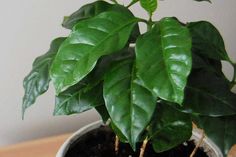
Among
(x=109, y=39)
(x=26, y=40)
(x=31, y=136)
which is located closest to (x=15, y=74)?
(x=26, y=40)

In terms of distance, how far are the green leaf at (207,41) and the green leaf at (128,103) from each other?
0.14 meters

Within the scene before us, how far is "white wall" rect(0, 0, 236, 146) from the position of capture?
91 centimetres

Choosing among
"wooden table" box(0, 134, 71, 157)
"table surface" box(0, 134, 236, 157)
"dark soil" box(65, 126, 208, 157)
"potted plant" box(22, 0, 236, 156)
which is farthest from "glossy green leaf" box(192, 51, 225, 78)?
"wooden table" box(0, 134, 71, 157)

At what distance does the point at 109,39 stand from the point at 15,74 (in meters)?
0.56

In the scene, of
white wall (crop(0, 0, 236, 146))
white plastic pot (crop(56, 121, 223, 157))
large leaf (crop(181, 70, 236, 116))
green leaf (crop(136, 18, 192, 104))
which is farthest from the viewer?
white wall (crop(0, 0, 236, 146))

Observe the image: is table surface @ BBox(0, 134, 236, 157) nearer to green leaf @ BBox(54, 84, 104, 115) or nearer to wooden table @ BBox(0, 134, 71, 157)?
wooden table @ BBox(0, 134, 71, 157)

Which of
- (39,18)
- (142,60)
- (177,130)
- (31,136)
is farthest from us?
(31,136)

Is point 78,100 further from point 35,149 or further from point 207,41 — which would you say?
point 35,149

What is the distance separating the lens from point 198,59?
54 cm

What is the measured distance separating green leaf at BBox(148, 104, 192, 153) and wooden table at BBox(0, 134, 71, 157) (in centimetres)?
41

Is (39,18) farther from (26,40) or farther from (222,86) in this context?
(222,86)

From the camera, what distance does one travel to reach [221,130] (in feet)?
1.75

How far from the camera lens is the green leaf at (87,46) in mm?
451

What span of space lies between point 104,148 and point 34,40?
0.37 metres
